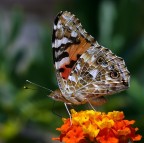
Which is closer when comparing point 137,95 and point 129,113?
point 137,95

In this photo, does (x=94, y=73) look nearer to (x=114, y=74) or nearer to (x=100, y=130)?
(x=114, y=74)

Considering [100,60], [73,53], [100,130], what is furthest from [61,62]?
[100,130]

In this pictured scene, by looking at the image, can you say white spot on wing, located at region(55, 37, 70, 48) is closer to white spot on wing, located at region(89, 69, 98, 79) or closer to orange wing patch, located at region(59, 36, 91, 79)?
orange wing patch, located at region(59, 36, 91, 79)

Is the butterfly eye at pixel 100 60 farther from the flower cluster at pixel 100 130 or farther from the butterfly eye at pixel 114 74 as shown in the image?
the flower cluster at pixel 100 130

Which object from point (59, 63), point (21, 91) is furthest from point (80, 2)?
point (59, 63)

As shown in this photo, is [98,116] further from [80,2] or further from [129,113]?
[80,2]

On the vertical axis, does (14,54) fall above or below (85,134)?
above

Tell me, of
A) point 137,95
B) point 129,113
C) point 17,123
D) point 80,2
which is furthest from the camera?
point 80,2

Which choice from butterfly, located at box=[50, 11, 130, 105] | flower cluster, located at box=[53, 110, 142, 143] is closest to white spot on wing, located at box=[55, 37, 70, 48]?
butterfly, located at box=[50, 11, 130, 105]
